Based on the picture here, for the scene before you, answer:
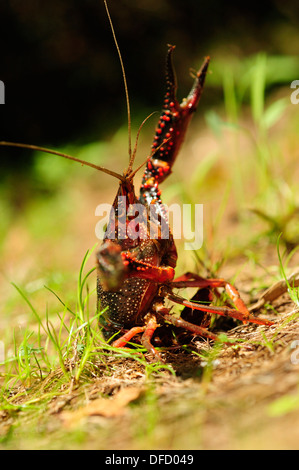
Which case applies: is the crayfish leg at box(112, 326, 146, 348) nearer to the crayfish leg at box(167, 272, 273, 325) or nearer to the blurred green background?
the crayfish leg at box(167, 272, 273, 325)

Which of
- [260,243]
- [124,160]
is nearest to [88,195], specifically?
[124,160]

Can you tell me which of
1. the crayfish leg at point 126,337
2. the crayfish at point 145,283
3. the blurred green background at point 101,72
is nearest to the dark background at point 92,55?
the blurred green background at point 101,72

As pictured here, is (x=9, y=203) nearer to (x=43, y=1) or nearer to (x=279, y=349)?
(x=43, y=1)

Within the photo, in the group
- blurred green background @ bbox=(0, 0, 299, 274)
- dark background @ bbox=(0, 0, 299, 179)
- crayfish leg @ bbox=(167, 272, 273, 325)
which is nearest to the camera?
crayfish leg @ bbox=(167, 272, 273, 325)

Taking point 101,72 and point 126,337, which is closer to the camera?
point 126,337

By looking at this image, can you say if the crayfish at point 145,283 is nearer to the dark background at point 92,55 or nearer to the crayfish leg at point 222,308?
the crayfish leg at point 222,308

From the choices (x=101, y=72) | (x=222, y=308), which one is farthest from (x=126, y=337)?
(x=101, y=72)

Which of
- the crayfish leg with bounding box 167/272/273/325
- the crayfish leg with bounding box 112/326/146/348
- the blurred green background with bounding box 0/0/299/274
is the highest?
the blurred green background with bounding box 0/0/299/274

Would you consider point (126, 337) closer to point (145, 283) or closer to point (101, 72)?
point (145, 283)

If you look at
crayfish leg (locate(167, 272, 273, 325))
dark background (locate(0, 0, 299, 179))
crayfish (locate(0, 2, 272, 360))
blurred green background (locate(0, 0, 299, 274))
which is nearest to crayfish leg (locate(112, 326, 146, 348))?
crayfish (locate(0, 2, 272, 360))

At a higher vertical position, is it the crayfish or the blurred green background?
the blurred green background
